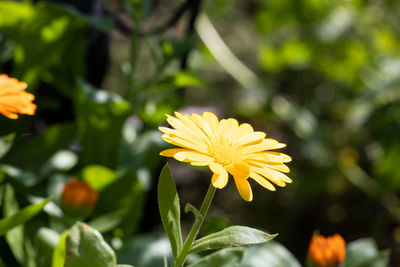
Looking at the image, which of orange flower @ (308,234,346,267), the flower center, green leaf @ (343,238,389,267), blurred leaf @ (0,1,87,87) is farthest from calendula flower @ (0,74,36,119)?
green leaf @ (343,238,389,267)

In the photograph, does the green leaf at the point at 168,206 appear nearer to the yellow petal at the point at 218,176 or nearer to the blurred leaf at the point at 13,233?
the yellow petal at the point at 218,176

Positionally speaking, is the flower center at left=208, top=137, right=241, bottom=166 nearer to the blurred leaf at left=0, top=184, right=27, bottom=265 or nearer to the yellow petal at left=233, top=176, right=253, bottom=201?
the yellow petal at left=233, top=176, right=253, bottom=201

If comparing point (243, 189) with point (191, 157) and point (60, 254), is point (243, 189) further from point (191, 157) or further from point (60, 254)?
point (60, 254)

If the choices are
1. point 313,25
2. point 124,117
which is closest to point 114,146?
point 124,117

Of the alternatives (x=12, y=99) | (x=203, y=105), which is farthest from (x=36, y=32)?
(x=203, y=105)

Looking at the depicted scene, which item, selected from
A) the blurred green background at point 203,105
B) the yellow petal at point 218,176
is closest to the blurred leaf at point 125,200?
the blurred green background at point 203,105

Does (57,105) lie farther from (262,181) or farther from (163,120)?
(262,181)
